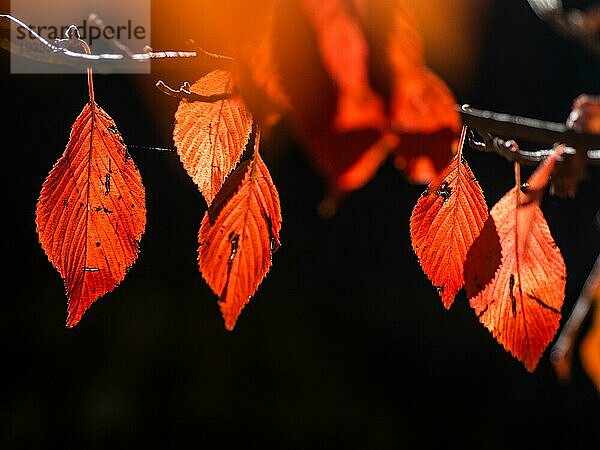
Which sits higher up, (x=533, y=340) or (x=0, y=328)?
(x=533, y=340)

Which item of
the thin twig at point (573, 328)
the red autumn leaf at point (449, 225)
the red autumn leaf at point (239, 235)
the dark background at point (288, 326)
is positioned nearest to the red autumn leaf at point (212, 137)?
the red autumn leaf at point (239, 235)

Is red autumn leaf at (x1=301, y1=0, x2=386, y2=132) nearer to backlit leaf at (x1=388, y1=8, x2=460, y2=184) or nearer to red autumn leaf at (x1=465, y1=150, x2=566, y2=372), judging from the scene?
backlit leaf at (x1=388, y1=8, x2=460, y2=184)

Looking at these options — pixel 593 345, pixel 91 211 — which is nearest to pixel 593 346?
pixel 593 345

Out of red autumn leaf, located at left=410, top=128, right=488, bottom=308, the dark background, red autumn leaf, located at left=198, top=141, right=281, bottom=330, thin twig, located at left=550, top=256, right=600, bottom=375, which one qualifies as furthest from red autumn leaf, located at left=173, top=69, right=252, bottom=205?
the dark background

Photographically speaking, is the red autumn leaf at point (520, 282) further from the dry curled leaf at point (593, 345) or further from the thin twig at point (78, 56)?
the thin twig at point (78, 56)

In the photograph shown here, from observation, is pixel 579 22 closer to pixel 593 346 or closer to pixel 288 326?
pixel 593 346

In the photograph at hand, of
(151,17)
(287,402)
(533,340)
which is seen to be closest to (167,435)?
(287,402)

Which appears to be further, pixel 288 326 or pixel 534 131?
pixel 288 326

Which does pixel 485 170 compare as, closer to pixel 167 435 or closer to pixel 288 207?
pixel 288 207
